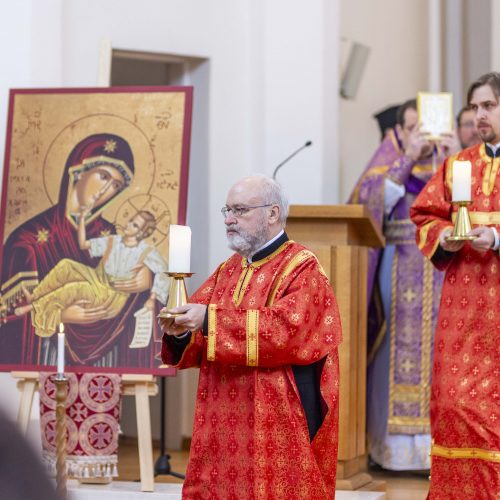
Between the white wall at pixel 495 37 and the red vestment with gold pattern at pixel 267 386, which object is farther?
the white wall at pixel 495 37

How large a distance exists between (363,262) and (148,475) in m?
1.55

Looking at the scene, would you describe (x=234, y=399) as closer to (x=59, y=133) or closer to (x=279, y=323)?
(x=279, y=323)

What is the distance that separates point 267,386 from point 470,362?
1.22 meters

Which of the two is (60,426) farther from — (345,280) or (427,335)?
(427,335)

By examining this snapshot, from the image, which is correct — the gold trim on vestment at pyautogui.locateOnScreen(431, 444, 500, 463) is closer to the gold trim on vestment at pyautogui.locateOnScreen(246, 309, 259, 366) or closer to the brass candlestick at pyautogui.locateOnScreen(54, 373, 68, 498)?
the gold trim on vestment at pyautogui.locateOnScreen(246, 309, 259, 366)

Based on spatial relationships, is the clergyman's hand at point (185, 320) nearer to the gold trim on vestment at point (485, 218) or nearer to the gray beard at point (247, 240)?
the gray beard at point (247, 240)

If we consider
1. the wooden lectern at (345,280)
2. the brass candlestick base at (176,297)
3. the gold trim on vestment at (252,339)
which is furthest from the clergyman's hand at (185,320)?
the wooden lectern at (345,280)

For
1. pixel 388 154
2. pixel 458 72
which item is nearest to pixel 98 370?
pixel 388 154

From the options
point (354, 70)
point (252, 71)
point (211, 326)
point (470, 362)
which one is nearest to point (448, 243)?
point (470, 362)

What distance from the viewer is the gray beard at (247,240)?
3381mm

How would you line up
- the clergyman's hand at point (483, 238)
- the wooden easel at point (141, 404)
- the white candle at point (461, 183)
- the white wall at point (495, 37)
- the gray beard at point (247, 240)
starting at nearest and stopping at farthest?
the gray beard at point (247, 240) < the white candle at point (461, 183) < the clergyman's hand at point (483, 238) < the wooden easel at point (141, 404) < the white wall at point (495, 37)

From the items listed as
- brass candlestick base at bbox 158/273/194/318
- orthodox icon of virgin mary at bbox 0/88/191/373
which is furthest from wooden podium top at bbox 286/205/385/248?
brass candlestick base at bbox 158/273/194/318

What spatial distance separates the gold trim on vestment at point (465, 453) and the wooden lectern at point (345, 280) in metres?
0.92

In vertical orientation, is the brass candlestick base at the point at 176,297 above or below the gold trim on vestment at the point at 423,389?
above
